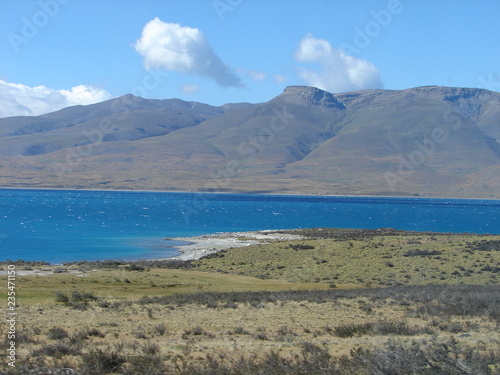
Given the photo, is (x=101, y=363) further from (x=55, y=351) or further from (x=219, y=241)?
(x=219, y=241)

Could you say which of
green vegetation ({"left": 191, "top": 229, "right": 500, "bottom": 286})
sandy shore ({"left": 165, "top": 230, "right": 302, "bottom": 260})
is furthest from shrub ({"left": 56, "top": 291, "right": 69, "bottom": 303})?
sandy shore ({"left": 165, "top": 230, "right": 302, "bottom": 260})

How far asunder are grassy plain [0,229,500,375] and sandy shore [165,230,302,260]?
16520mm

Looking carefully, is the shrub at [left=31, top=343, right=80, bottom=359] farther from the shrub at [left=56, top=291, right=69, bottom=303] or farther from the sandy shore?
the sandy shore

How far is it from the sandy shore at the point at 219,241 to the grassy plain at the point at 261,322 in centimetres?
1652

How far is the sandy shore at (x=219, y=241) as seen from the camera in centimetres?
6058

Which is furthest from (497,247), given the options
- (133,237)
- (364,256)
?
(133,237)

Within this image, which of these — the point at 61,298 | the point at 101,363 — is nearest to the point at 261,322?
the point at 101,363

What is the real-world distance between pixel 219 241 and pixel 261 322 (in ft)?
182

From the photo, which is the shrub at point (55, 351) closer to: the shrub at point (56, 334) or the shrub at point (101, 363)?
the shrub at point (101, 363)

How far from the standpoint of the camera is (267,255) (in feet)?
170

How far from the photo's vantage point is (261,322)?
18.3 m

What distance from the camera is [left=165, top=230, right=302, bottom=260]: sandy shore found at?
60.6m

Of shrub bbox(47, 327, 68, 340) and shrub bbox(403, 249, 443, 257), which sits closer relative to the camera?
shrub bbox(47, 327, 68, 340)

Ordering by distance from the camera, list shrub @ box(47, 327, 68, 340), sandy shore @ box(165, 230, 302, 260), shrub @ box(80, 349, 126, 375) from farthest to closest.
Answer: sandy shore @ box(165, 230, 302, 260)
shrub @ box(47, 327, 68, 340)
shrub @ box(80, 349, 126, 375)
